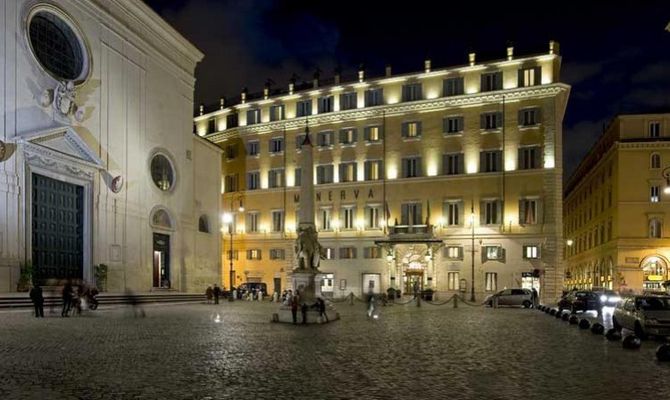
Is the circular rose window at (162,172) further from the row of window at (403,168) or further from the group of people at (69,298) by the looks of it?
the row of window at (403,168)

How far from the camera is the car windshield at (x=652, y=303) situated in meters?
19.8

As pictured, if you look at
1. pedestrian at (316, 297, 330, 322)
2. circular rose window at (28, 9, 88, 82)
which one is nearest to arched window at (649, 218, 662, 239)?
pedestrian at (316, 297, 330, 322)

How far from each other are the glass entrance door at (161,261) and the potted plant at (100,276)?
6.39 metres

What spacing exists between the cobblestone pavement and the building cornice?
32.7m

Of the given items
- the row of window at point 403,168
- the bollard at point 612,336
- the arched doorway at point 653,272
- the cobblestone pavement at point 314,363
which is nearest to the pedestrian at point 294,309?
the cobblestone pavement at point 314,363

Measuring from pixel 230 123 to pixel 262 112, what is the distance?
4.31m

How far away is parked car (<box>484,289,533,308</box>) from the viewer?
4138 centimetres

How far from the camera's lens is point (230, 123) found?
64.8 meters

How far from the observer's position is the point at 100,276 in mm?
35531

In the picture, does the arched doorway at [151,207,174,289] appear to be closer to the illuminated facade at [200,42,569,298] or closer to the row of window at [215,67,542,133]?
the illuminated facade at [200,42,569,298]

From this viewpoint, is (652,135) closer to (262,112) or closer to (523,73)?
(523,73)

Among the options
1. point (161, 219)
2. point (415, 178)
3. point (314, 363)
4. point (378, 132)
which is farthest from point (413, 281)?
point (314, 363)

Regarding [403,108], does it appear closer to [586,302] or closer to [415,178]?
[415,178]

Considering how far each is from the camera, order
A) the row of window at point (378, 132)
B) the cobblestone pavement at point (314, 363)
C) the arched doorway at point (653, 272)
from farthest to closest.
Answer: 1. the arched doorway at point (653, 272)
2. the row of window at point (378, 132)
3. the cobblestone pavement at point (314, 363)
